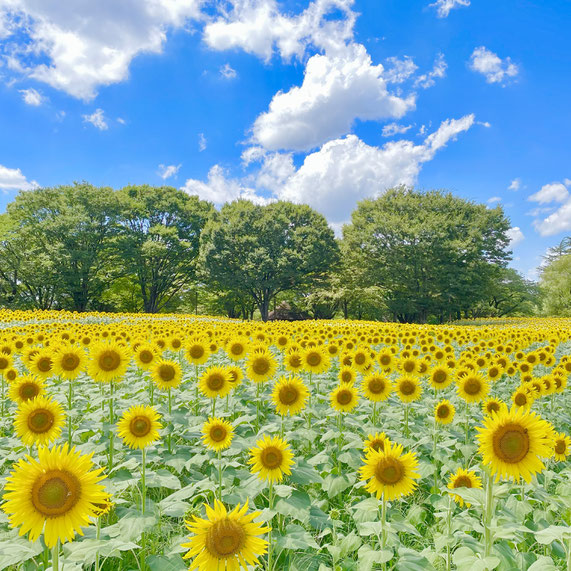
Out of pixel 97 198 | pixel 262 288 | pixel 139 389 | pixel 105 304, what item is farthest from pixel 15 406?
pixel 105 304

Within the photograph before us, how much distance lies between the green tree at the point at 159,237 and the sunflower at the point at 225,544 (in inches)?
1594

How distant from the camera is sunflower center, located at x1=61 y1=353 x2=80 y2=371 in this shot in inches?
175

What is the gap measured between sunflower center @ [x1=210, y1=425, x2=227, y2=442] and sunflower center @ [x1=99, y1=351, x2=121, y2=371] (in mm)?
1913

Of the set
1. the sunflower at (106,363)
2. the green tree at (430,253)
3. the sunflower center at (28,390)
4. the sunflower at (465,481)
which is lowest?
the sunflower at (465,481)

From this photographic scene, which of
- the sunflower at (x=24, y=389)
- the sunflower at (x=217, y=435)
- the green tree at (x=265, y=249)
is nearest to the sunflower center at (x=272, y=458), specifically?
the sunflower at (x=217, y=435)

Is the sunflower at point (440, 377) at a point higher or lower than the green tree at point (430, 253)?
lower

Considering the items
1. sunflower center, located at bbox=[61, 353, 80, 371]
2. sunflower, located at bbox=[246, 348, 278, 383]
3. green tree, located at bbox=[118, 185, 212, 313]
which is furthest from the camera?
green tree, located at bbox=[118, 185, 212, 313]

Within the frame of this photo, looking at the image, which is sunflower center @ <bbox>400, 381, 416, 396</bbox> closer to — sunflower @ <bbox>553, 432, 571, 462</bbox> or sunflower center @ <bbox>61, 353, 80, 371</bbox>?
sunflower @ <bbox>553, 432, 571, 462</bbox>

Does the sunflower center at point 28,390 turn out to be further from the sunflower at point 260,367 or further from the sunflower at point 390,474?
the sunflower at point 390,474

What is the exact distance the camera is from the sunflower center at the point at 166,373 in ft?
14.7

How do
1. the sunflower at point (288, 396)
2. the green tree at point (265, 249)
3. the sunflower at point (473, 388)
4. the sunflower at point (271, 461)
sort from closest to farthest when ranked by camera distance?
the sunflower at point (271, 461), the sunflower at point (288, 396), the sunflower at point (473, 388), the green tree at point (265, 249)

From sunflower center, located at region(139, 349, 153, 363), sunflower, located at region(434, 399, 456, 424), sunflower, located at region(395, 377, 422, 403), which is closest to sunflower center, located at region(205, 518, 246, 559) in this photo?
sunflower, located at region(434, 399, 456, 424)

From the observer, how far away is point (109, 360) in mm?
4410

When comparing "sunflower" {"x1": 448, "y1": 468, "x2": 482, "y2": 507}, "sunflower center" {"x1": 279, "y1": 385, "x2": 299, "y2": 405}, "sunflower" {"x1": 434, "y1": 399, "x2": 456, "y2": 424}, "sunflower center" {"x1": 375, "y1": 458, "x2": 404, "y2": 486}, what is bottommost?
"sunflower" {"x1": 448, "y1": 468, "x2": 482, "y2": 507}
